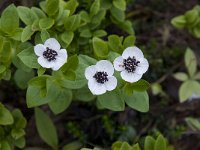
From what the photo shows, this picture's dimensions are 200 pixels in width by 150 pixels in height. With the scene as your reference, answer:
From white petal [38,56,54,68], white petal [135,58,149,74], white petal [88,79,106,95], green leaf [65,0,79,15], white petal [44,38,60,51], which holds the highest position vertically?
green leaf [65,0,79,15]

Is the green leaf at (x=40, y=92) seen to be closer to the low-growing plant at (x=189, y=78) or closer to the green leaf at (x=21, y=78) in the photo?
the green leaf at (x=21, y=78)

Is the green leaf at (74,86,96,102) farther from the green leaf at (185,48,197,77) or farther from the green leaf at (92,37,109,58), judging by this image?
the green leaf at (185,48,197,77)

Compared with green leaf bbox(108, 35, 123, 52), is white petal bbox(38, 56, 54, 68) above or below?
above

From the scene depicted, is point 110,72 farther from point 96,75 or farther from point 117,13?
point 117,13

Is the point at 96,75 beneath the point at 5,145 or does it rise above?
above

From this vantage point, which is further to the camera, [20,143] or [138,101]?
[20,143]

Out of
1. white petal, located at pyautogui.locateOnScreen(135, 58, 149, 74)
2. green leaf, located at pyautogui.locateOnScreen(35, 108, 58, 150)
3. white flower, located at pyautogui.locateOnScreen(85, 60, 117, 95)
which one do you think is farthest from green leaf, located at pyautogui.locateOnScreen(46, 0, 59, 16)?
green leaf, located at pyautogui.locateOnScreen(35, 108, 58, 150)

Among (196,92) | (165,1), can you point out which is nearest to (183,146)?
(196,92)

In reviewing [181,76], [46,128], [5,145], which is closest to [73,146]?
[46,128]
